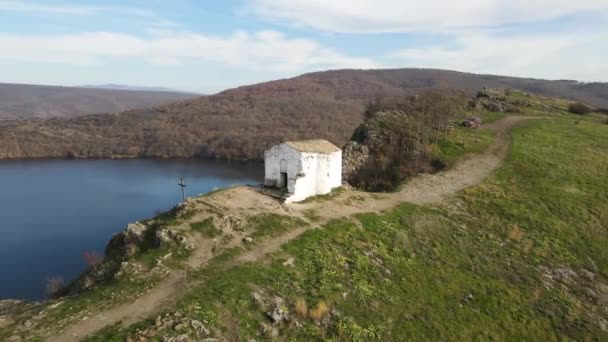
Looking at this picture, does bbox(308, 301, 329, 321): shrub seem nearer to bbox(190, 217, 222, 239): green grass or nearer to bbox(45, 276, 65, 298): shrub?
bbox(190, 217, 222, 239): green grass

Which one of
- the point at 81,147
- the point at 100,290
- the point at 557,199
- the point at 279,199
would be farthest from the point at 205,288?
the point at 81,147

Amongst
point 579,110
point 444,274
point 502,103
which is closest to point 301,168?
point 444,274

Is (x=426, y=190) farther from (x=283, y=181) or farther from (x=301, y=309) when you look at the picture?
(x=301, y=309)

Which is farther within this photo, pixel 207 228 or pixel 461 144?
pixel 461 144

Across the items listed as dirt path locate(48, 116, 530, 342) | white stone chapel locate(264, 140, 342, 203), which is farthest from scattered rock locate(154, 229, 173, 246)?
white stone chapel locate(264, 140, 342, 203)

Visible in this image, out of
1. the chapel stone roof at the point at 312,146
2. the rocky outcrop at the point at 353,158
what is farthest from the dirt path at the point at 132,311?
the rocky outcrop at the point at 353,158

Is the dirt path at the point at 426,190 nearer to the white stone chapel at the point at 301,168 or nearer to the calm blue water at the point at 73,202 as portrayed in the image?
the white stone chapel at the point at 301,168
